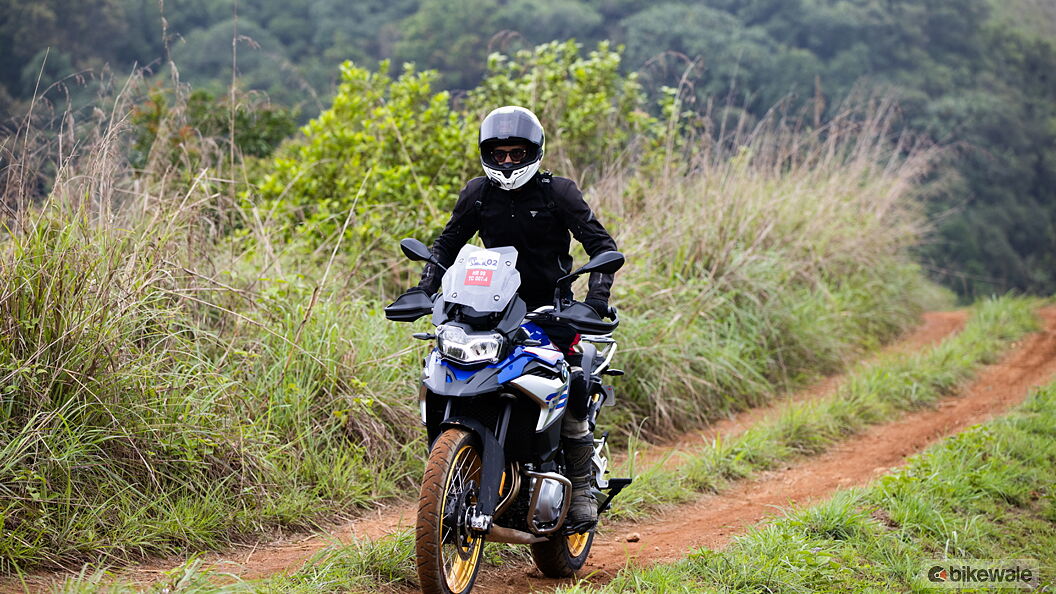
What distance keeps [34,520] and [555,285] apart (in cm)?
241

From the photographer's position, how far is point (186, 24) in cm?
2261

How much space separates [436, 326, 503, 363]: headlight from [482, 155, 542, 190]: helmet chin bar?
75 cm

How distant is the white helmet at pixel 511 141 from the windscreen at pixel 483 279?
0.37m

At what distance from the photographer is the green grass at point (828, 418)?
6.09 metres

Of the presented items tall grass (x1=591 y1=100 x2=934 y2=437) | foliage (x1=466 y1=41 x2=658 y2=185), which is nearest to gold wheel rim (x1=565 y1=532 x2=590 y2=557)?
tall grass (x1=591 y1=100 x2=934 y2=437)

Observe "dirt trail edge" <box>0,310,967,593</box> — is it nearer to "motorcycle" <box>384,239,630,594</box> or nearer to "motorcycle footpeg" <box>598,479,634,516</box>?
"motorcycle footpeg" <box>598,479,634,516</box>

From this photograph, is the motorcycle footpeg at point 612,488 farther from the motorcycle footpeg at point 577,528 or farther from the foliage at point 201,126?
the foliage at point 201,126

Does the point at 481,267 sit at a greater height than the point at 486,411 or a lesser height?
greater

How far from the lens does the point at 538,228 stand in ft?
14.1

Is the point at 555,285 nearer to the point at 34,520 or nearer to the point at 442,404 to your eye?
the point at 442,404

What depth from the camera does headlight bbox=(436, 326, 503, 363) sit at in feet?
12.3

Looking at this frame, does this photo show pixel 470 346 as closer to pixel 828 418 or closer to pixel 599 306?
pixel 599 306

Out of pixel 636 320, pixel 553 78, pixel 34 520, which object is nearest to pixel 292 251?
pixel 636 320

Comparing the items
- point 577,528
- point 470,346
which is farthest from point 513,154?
point 577,528
